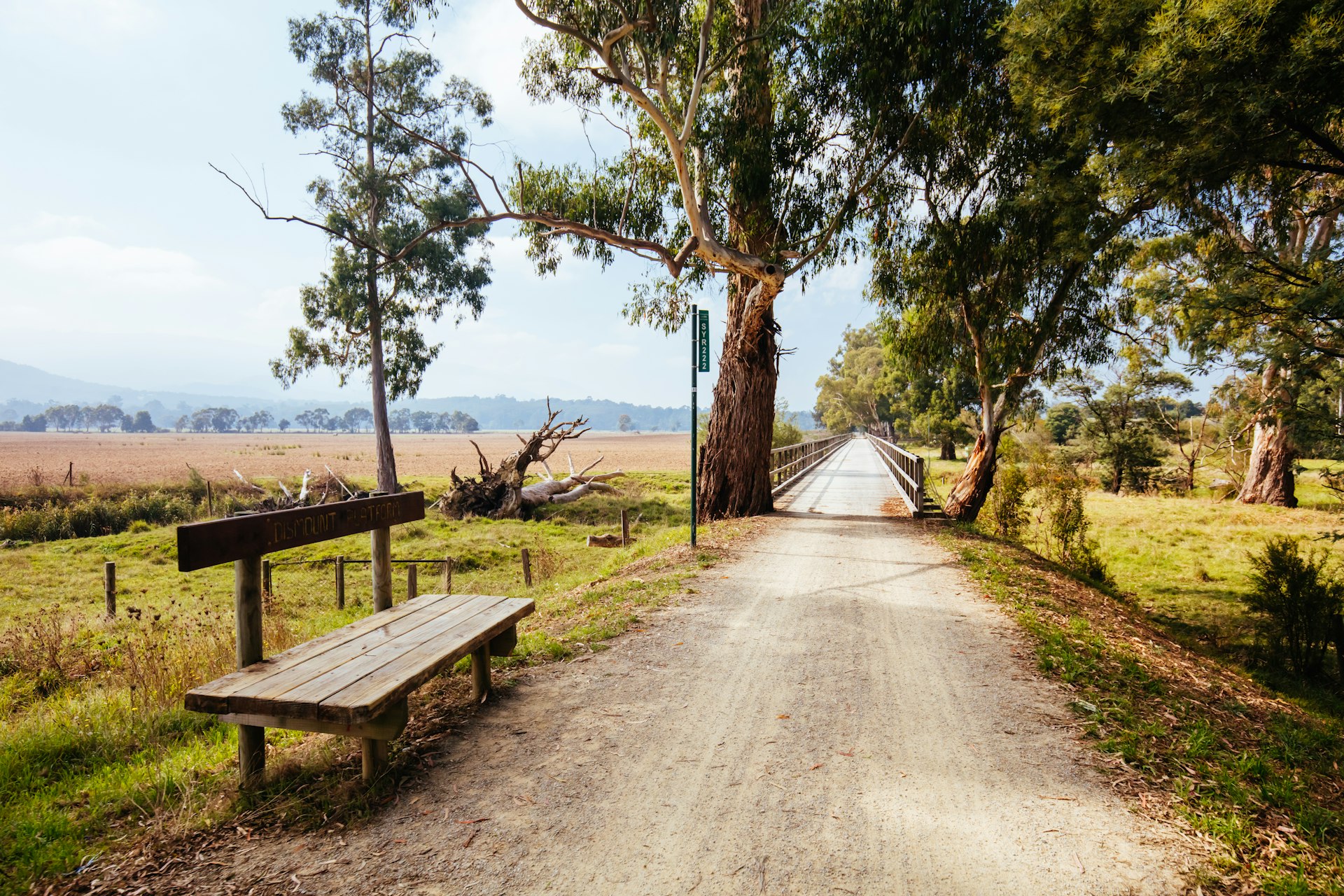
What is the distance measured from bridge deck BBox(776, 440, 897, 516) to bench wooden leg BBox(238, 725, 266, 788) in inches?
466

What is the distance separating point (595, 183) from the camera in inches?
513

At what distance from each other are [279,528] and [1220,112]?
29.8 ft

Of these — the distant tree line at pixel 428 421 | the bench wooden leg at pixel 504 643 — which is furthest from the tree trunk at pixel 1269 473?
the distant tree line at pixel 428 421

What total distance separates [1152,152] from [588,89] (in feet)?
30.6

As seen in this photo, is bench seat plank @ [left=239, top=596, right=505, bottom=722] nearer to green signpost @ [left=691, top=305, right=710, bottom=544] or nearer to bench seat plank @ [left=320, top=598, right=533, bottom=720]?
bench seat plank @ [left=320, top=598, right=533, bottom=720]

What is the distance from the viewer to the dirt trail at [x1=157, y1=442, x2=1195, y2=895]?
271 centimetres

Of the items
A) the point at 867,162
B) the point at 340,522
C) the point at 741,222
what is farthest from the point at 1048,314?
the point at 340,522

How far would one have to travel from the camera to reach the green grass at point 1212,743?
2.91m

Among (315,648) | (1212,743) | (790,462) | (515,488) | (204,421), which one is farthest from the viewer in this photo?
(204,421)

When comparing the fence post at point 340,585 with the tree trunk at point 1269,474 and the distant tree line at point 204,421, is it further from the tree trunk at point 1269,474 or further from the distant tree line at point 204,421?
the distant tree line at point 204,421

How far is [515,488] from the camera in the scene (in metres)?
21.9

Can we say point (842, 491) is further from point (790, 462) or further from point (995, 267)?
point (995, 267)

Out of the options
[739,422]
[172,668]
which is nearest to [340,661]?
[172,668]

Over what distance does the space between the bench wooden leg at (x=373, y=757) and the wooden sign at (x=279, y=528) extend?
1.02 meters
